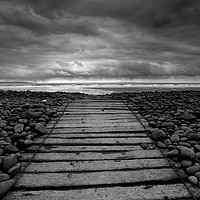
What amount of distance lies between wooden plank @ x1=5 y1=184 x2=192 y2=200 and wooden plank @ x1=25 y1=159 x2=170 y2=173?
53 cm

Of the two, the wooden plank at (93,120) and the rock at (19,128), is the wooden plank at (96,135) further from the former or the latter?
the wooden plank at (93,120)

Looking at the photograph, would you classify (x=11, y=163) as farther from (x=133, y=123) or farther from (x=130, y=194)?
(x=133, y=123)

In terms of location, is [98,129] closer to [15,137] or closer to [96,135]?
[96,135]

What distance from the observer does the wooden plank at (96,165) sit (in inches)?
128

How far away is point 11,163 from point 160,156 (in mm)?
2700

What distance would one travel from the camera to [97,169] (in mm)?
3250

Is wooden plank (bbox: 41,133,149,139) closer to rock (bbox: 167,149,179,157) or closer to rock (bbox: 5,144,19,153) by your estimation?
rock (bbox: 5,144,19,153)

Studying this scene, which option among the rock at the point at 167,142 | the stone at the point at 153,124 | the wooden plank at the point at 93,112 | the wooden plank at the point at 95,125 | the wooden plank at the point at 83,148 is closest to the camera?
the wooden plank at the point at 83,148

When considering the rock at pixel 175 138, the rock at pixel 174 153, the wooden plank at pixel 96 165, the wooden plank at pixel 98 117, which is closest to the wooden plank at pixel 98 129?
the rock at pixel 175 138

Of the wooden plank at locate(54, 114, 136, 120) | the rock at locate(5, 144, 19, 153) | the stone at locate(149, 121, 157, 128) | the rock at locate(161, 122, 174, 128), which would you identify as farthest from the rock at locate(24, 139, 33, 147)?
the rock at locate(161, 122, 174, 128)

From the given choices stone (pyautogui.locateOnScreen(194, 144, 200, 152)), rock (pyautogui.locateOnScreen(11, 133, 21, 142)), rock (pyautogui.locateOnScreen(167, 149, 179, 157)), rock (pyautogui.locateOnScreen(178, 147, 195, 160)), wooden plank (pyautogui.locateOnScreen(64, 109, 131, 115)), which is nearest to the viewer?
rock (pyautogui.locateOnScreen(178, 147, 195, 160))

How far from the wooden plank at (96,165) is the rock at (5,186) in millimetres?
445

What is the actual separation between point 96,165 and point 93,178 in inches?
15.5

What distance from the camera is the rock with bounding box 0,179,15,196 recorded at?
257 centimetres
